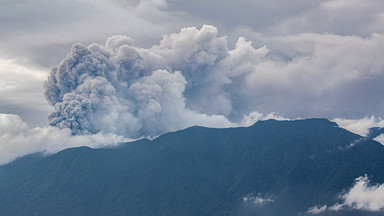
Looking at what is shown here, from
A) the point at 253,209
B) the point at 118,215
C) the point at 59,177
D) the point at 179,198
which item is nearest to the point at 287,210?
the point at 253,209

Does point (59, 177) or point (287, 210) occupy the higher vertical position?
point (59, 177)

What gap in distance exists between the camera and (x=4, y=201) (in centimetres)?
18662

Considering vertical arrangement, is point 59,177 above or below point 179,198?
above

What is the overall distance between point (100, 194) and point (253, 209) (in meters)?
57.4

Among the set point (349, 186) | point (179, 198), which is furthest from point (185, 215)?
point (349, 186)

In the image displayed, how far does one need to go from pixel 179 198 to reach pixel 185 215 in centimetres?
1278

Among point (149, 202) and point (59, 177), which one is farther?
point (59, 177)

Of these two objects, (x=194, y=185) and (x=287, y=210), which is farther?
(x=194, y=185)

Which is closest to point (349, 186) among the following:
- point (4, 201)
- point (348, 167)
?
point (348, 167)

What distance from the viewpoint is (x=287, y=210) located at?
177750 millimetres

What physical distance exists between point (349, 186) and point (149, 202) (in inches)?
2874

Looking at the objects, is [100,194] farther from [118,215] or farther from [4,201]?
[4,201]

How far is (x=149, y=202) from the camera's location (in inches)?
7338

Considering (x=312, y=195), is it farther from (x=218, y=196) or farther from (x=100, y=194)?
(x=100, y=194)
